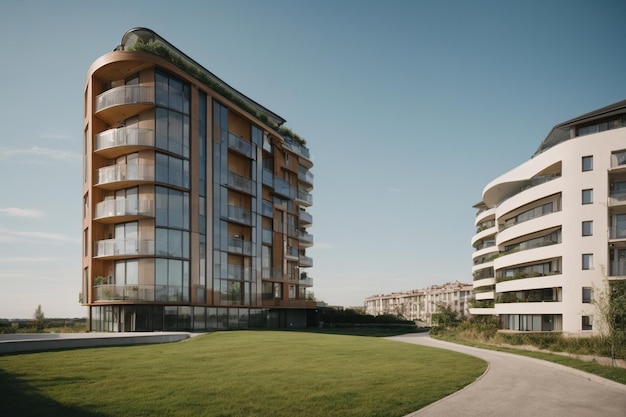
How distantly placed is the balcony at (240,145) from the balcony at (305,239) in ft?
56.3

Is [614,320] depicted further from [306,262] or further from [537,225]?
[306,262]

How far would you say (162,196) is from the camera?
39250 mm

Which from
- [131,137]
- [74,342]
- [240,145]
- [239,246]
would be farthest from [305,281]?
[74,342]

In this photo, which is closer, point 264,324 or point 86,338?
point 86,338

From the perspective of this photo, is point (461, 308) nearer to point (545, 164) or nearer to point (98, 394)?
point (545, 164)

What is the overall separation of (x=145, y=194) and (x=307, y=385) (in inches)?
1111

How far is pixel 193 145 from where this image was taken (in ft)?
138

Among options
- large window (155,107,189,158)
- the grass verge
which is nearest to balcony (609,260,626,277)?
the grass verge

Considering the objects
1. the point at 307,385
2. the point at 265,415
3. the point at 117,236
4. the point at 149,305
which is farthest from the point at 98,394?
the point at 117,236

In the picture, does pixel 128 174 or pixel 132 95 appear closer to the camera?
pixel 128 174

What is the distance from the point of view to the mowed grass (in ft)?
37.3

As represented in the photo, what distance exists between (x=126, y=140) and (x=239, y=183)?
12439mm

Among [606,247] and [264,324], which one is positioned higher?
[606,247]

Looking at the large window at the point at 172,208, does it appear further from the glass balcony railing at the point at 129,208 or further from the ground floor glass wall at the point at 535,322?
the ground floor glass wall at the point at 535,322
